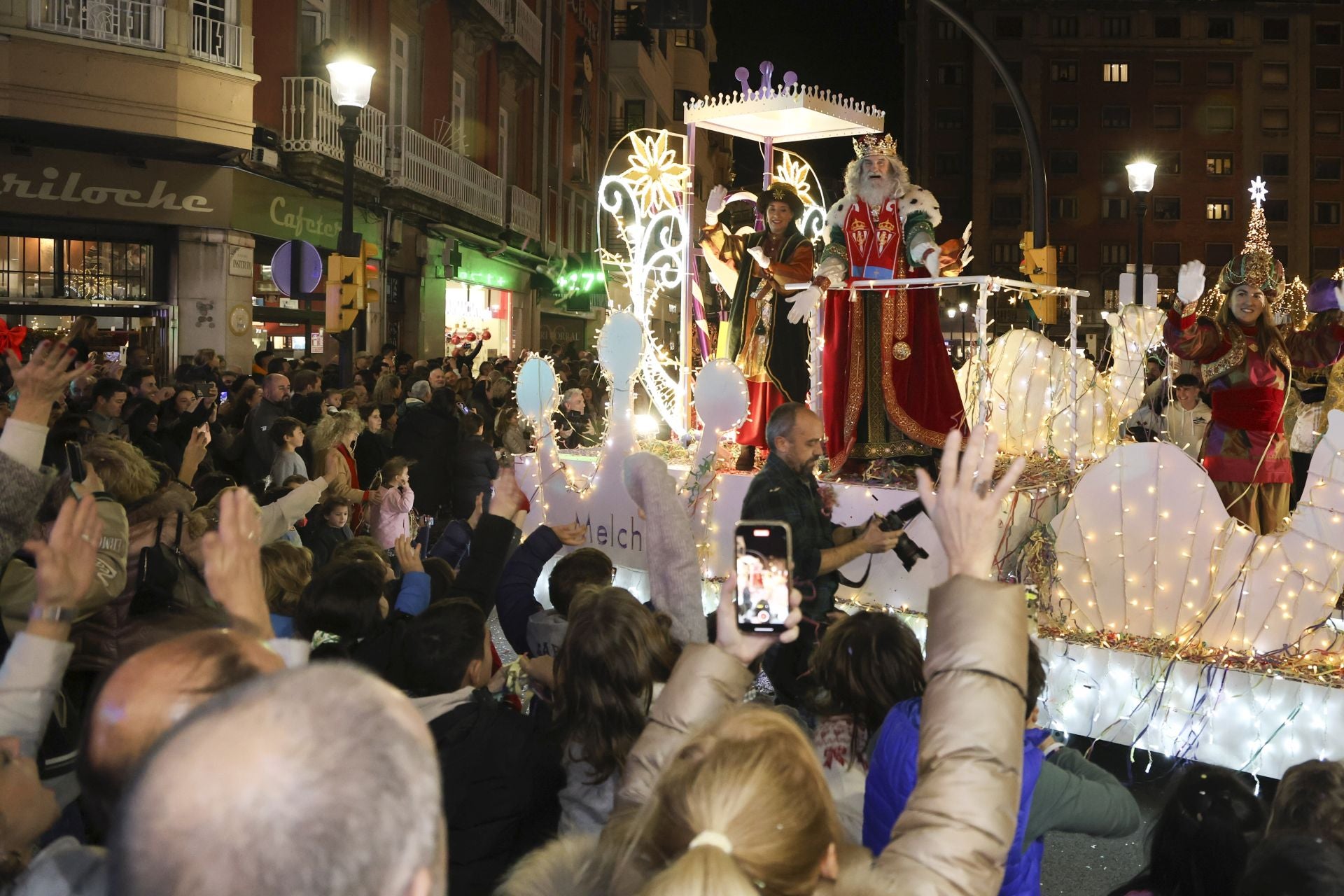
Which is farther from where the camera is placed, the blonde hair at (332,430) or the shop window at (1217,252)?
the shop window at (1217,252)

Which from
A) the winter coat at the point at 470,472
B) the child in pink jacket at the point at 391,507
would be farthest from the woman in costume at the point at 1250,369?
the winter coat at the point at 470,472

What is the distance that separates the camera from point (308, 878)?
112cm

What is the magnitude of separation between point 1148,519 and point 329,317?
7.26m

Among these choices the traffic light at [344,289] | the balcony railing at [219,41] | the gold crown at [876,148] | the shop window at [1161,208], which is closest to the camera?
the gold crown at [876,148]

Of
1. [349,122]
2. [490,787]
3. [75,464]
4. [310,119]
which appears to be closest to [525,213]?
[310,119]

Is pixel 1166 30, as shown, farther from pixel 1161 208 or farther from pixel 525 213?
pixel 525 213

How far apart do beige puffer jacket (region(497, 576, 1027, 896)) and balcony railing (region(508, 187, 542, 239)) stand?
85.4 ft

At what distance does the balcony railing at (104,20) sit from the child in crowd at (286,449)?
7.59 metres

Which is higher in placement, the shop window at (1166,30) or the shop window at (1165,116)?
the shop window at (1166,30)

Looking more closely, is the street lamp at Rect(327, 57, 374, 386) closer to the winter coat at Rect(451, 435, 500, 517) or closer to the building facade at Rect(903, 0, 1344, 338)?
the winter coat at Rect(451, 435, 500, 517)

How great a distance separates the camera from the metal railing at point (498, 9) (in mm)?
24109

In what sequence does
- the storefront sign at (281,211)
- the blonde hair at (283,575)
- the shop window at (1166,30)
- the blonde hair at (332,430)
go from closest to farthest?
the blonde hair at (283,575)
the blonde hair at (332,430)
the storefront sign at (281,211)
the shop window at (1166,30)

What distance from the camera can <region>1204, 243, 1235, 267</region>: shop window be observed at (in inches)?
2479

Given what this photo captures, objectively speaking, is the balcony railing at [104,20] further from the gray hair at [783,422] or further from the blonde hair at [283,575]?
the gray hair at [783,422]
